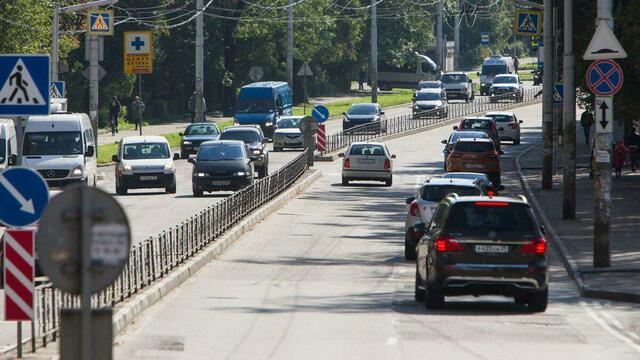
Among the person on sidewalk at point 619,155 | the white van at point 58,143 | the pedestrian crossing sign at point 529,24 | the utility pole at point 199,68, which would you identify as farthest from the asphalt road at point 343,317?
the utility pole at point 199,68

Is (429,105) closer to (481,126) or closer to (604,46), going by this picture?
(481,126)

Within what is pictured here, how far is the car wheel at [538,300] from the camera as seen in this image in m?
21.4

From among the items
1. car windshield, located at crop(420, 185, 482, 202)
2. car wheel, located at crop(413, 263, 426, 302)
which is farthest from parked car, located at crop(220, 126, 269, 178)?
car wheel, located at crop(413, 263, 426, 302)

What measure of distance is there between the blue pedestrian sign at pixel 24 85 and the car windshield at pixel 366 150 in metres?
38.4

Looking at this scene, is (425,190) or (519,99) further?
(519,99)

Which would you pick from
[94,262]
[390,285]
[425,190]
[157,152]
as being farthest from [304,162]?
[94,262]

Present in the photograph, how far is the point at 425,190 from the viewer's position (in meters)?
30.9

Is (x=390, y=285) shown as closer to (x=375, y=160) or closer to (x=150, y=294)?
(x=150, y=294)

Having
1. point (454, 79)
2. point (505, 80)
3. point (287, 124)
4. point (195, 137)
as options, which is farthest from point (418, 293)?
point (454, 79)

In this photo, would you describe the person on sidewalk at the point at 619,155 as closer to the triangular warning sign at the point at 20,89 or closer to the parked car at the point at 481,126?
the parked car at the point at 481,126

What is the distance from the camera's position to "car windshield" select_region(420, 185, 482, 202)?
1189 inches

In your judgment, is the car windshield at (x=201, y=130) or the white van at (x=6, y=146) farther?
the car windshield at (x=201, y=130)

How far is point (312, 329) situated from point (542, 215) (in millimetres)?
21347

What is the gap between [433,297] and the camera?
21578 mm
